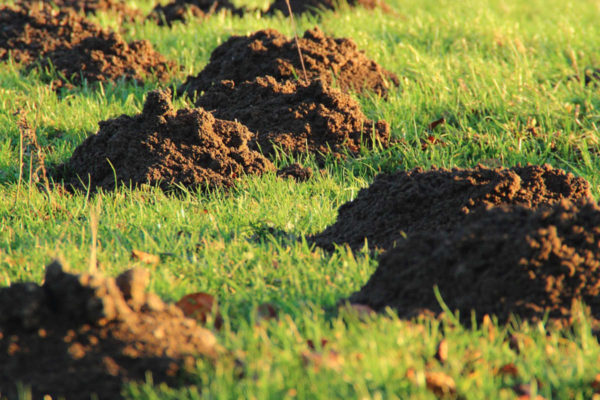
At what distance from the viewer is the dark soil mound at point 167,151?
514 cm

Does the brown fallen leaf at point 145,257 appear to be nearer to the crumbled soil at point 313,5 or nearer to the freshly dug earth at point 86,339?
A: the freshly dug earth at point 86,339

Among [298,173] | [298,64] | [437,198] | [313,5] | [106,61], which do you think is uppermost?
[313,5]

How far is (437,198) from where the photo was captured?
398cm

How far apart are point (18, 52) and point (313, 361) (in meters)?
6.94

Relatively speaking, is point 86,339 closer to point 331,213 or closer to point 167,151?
point 331,213

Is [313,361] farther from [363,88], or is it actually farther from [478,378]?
[363,88]

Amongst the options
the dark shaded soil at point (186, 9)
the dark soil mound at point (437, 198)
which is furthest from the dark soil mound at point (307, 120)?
the dark shaded soil at point (186, 9)

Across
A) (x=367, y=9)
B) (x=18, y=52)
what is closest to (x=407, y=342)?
(x=18, y=52)

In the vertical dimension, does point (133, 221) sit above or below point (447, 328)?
below

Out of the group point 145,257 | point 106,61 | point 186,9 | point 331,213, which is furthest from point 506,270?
point 186,9

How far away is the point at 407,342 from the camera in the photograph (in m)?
2.52

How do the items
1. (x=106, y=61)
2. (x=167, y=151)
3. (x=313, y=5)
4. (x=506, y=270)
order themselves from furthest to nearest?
(x=313, y=5)
(x=106, y=61)
(x=167, y=151)
(x=506, y=270)

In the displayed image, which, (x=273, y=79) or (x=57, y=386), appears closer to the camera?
(x=57, y=386)

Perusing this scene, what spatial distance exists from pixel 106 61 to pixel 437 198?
4.97 m
